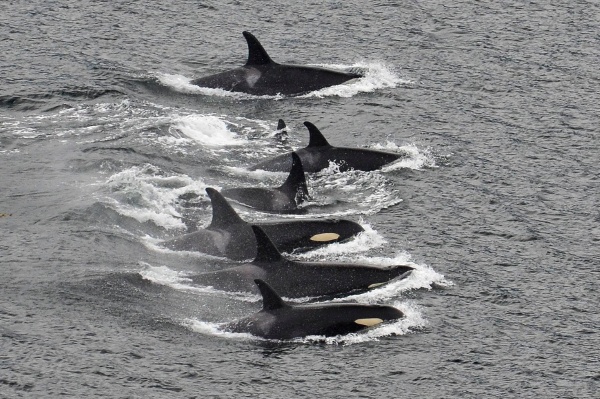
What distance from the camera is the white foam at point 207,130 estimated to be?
41.2m

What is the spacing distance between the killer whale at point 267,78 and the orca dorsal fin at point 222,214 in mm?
13408

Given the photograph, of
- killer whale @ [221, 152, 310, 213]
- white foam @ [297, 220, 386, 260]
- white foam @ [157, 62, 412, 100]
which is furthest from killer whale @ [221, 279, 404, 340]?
white foam @ [157, 62, 412, 100]

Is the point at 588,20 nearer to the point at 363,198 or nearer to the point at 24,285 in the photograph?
the point at 363,198

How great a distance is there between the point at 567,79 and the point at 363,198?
1422 cm

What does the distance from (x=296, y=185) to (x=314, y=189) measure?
1.36 metres

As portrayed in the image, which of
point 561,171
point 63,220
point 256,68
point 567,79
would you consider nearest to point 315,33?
point 256,68

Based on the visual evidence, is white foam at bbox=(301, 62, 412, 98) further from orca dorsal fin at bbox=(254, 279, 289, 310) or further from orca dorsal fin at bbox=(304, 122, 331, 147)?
orca dorsal fin at bbox=(254, 279, 289, 310)

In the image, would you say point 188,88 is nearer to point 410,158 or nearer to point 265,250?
point 410,158

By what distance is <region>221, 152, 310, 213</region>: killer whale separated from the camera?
118 feet

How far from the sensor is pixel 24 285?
30.7m

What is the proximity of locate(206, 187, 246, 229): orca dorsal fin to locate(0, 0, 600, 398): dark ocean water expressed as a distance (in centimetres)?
140

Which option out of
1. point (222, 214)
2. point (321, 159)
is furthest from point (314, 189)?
point (222, 214)

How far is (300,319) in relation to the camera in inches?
1113

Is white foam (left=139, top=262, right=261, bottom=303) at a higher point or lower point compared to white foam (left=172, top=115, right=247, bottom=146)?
lower
